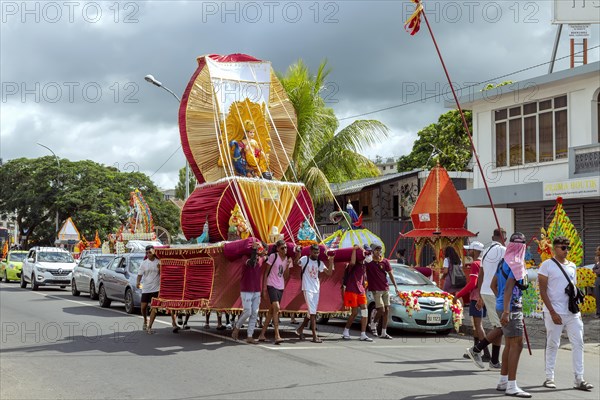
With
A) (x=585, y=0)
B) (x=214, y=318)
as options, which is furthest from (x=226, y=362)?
(x=585, y=0)

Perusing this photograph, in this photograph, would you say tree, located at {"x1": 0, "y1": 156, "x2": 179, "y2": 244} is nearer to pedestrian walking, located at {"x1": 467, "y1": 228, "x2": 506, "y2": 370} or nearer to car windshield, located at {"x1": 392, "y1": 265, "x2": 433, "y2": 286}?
car windshield, located at {"x1": 392, "y1": 265, "x2": 433, "y2": 286}

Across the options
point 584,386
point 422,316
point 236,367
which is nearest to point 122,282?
point 422,316

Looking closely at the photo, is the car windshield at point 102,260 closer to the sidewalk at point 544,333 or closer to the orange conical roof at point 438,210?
the orange conical roof at point 438,210

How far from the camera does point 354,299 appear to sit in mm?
13516

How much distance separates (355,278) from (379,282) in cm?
79

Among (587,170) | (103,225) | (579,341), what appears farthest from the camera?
(103,225)

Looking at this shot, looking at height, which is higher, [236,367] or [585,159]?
[585,159]

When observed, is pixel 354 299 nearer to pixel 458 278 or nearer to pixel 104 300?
pixel 458 278

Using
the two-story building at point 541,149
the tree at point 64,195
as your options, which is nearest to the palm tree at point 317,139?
the two-story building at point 541,149

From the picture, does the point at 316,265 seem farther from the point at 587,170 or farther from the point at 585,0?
the point at 585,0

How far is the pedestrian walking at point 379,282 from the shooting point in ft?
46.4

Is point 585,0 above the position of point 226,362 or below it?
above

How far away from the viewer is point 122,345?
40.0 ft

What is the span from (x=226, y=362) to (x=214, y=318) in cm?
767
